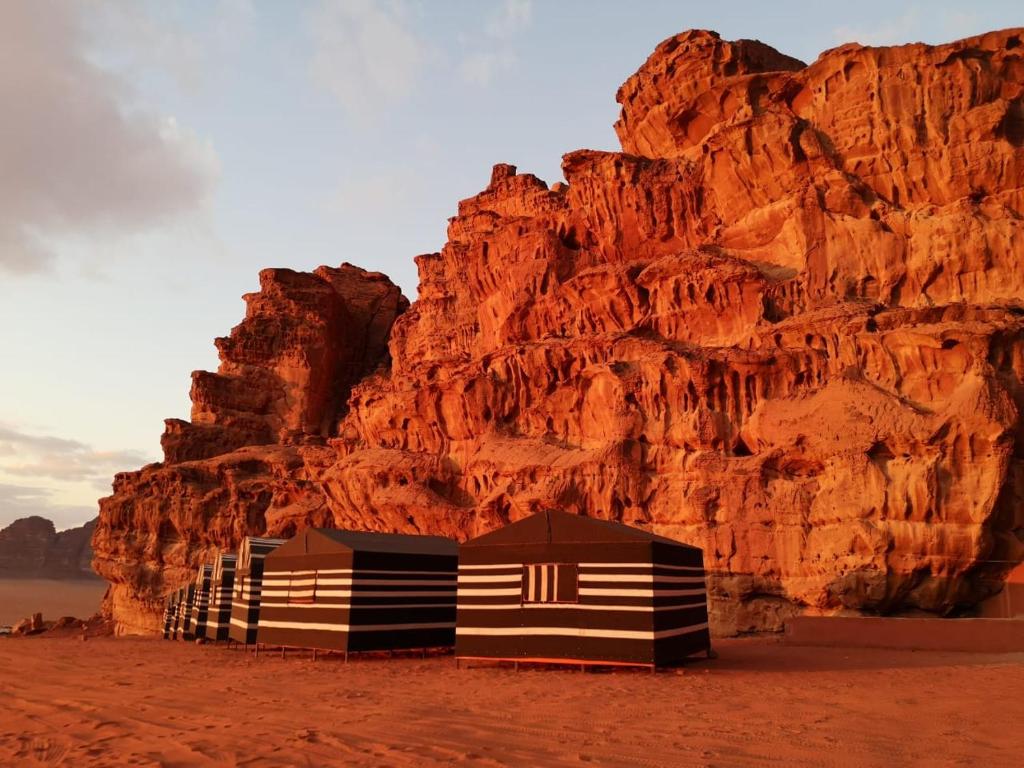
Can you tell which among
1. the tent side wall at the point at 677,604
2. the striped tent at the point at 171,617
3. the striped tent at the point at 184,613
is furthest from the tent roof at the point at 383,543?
the striped tent at the point at 171,617

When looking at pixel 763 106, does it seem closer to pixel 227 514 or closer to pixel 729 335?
pixel 729 335

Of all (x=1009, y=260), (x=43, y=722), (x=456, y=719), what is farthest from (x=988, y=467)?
(x=43, y=722)

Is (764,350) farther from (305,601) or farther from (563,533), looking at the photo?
(305,601)

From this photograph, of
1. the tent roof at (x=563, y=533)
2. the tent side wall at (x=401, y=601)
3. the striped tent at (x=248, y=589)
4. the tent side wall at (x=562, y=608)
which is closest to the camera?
the tent side wall at (x=562, y=608)

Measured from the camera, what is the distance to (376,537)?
65.5ft

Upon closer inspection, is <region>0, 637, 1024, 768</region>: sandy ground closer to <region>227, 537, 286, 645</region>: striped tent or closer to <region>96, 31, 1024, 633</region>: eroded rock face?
<region>227, 537, 286, 645</region>: striped tent

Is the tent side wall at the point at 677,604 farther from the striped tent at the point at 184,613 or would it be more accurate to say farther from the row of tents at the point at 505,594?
the striped tent at the point at 184,613

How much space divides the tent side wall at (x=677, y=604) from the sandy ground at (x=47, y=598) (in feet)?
246

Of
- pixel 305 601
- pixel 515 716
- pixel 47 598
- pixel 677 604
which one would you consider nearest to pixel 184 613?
pixel 305 601

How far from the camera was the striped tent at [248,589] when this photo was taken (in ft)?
72.3

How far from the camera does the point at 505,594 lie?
1561 cm

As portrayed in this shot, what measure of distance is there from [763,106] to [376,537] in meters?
27.9

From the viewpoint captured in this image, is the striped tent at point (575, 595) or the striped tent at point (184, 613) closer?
the striped tent at point (575, 595)

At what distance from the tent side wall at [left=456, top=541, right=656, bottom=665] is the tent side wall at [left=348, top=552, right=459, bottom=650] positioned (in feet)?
9.80
